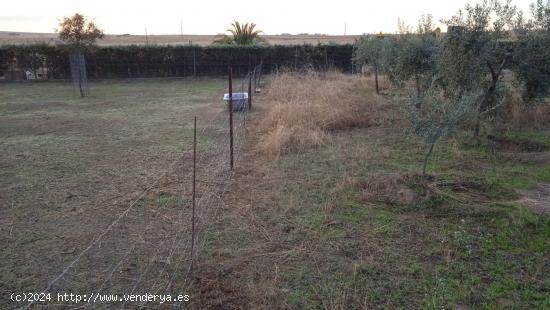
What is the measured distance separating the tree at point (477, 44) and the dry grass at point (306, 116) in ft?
7.28

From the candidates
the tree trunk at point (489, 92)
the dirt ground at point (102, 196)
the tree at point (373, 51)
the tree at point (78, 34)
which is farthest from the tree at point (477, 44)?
the tree at point (78, 34)

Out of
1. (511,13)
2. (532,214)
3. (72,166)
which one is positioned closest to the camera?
(532,214)

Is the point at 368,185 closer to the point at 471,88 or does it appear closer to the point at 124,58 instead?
the point at 471,88

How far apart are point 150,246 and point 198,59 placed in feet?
59.8

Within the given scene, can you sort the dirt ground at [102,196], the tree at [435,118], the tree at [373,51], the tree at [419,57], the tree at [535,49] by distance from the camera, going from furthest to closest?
the tree at [373,51]
the tree at [419,57]
the tree at [535,49]
the tree at [435,118]
the dirt ground at [102,196]

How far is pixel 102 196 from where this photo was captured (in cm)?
502

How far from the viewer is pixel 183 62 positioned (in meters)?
21.0

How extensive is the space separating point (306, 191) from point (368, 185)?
753 millimetres

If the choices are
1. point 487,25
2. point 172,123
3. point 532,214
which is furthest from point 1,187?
point 487,25

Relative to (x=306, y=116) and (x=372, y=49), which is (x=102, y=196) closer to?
(x=306, y=116)

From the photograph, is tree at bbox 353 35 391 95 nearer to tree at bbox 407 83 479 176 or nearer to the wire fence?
tree at bbox 407 83 479 176

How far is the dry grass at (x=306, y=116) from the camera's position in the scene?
23.0 feet

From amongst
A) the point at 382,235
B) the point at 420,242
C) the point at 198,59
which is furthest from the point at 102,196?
the point at 198,59

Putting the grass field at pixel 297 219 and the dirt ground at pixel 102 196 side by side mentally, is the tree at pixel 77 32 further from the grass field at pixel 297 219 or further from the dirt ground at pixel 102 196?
the grass field at pixel 297 219
